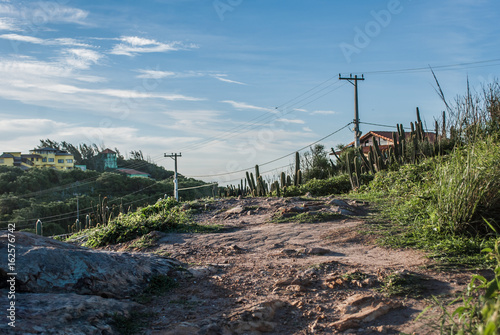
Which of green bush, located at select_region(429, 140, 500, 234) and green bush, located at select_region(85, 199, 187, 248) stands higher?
green bush, located at select_region(429, 140, 500, 234)

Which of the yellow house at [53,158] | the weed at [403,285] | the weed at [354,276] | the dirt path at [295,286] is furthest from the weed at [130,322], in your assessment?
the yellow house at [53,158]

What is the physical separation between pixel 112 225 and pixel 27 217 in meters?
42.3

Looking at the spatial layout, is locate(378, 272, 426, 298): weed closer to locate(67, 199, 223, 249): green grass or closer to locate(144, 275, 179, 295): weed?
locate(144, 275, 179, 295): weed

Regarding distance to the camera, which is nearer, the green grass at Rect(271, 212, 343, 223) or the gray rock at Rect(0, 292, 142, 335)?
the gray rock at Rect(0, 292, 142, 335)

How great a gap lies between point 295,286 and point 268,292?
1.01 ft

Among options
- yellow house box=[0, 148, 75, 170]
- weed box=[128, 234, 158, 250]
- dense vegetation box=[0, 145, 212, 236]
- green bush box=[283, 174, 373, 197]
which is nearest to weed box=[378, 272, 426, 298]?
weed box=[128, 234, 158, 250]

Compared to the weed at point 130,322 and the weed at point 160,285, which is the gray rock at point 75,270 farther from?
the weed at point 130,322

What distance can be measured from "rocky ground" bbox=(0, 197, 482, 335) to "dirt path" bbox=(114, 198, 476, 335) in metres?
0.01

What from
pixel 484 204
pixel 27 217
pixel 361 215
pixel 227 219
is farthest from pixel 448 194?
pixel 27 217

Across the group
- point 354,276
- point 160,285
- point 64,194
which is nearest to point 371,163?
point 354,276

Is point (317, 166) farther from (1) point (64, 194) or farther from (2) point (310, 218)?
(1) point (64, 194)

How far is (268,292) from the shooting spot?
4.59 metres

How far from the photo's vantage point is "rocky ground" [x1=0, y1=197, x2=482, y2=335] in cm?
379

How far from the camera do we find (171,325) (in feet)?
12.7
